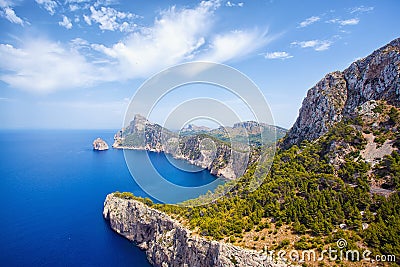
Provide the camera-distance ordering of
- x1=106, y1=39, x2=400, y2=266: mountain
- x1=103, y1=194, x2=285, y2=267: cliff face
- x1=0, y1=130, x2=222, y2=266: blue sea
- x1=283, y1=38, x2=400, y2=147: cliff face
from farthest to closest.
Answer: x1=283, y1=38, x2=400, y2=147: cliff face, x1=0, y1=130, x2=222, y2=266: blue sea, x1=103, y1=194, x2=285, y2=267: cliff face, x1=106, y1=39, x2=400, y2=266: mountain

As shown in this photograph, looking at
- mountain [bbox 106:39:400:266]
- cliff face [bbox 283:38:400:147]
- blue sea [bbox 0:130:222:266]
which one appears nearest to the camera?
mountain [bbox 106:39:400:266]

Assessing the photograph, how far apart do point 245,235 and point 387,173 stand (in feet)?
42.6

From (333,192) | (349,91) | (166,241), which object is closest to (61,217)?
(166,241)

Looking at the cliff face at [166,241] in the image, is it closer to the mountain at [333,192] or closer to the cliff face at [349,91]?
the mountain at [333,192]

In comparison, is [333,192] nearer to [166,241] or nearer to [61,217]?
[166,241]

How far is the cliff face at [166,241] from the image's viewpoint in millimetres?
15844

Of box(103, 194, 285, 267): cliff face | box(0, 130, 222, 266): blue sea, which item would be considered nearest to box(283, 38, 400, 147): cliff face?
box(103, 194, 285, 267): cliff face

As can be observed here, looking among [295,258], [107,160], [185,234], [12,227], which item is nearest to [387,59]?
[295,258]

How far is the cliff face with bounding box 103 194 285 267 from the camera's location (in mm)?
15844

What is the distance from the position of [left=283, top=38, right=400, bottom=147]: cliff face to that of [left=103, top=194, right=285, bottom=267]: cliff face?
20601mm

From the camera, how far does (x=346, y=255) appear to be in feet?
43.8

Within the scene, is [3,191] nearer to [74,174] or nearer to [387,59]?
[74,174]

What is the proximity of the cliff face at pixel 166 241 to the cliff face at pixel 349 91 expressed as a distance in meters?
20.6

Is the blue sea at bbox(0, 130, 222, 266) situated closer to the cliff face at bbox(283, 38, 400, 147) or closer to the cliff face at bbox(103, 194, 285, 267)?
the cliff face at bbox(103, 194, 285, 267)
